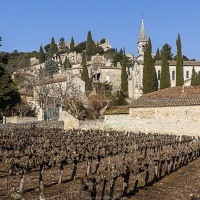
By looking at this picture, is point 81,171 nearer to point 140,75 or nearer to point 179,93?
point 179,93

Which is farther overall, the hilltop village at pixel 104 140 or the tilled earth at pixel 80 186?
the hilltop village at pixel 104 140

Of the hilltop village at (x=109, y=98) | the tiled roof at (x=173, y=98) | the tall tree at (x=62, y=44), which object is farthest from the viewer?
the tall tree at (x=62, y=44)

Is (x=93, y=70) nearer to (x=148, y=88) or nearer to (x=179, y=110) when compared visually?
(x=148, y=88)

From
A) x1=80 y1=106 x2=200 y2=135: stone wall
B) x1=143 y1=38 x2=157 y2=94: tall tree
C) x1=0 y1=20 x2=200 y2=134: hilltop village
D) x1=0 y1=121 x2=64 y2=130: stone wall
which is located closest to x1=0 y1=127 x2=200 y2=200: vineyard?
x1=80 y1=106 x2=200 y2=135: stone wall

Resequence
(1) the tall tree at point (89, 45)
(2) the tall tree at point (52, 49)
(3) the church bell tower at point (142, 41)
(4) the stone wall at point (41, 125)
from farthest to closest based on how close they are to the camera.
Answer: (2) the tall tree at point (52, 49) < (1) the tall tree at point (89, 45) < (3) the church bell tower at point (142, 41) < (4) the stone wall at point (41, 125)

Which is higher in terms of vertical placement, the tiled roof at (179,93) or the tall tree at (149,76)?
the tall tree at (149,76)

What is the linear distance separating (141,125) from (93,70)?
2369 inches

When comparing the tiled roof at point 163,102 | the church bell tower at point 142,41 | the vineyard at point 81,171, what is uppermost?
the church bell tower at point 142,41

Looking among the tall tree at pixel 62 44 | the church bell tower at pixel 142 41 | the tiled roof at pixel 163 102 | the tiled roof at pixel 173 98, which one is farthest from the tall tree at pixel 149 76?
the tall tree at pixel 62 44

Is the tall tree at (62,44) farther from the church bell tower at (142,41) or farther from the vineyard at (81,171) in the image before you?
the vineyard at (81,171)

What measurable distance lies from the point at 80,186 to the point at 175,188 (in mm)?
3920

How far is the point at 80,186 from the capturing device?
41.2ft

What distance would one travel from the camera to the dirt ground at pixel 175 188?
40.4 ft

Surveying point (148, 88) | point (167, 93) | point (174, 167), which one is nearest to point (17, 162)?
point (174, 167)
